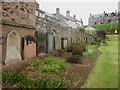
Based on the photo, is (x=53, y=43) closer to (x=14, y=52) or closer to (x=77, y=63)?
(x=77, y=63)

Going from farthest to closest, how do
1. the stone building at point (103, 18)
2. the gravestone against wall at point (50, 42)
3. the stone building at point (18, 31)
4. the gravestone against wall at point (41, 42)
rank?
1. the stone building at point (103, 18)
2. the gravestone against wall at point (50, 42)
3. the gravestone against wall at point (41, 42)
4. the stone building at point (18, 31)

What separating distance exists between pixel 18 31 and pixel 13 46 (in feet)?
2.64

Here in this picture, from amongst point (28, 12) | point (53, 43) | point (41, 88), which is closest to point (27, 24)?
point (28, 12)

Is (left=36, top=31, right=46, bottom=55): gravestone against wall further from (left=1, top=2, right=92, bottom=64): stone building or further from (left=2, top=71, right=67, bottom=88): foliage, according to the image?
(left=2, top=71, right=67, bottom=88): foliage

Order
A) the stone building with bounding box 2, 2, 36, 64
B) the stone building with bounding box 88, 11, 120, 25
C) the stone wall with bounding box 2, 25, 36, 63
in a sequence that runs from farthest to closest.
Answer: the stone building with bounding box 88, 11, 120, 25, the stone building with bounding box 2, 2, 36, 64, the stone wall with bounding box 2, 25, 36, 63

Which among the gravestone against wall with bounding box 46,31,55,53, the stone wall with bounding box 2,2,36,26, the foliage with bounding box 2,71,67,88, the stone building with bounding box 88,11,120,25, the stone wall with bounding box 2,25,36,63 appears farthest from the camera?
the stone building with bounding box 88,11,120,25

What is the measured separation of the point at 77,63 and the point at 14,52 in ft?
11.6

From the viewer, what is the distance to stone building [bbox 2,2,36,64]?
4340 millimetres

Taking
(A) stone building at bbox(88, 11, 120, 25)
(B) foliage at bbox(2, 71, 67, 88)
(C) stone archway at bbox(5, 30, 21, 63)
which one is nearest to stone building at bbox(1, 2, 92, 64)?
(C) stone archway at bbox(5, 30, 21, 63)

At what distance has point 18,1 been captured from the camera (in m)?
5.15

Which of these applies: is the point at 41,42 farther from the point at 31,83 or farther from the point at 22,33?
the point at 31,83

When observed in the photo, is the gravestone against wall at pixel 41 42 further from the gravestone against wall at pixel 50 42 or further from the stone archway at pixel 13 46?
the stone archway at pixel 13 46

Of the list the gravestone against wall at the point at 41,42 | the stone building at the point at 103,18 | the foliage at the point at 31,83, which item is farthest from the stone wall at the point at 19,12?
the stone building at the point at 103,18

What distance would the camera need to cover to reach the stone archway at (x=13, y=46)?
440cm
